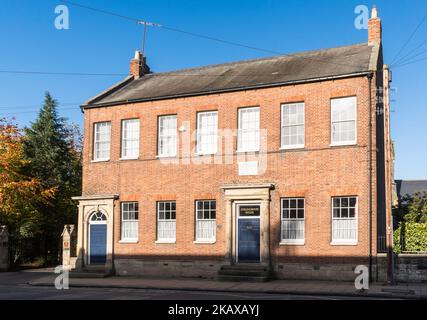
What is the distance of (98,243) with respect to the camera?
28.4 meters

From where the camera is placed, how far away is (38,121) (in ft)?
126

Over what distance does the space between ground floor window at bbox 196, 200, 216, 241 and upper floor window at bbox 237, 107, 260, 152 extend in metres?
2.96

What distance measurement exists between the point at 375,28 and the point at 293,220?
9.83 meters

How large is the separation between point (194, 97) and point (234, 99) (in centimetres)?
206

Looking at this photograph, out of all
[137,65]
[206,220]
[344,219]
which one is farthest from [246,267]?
[137,65]

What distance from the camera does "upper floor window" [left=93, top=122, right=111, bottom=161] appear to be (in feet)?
94.4

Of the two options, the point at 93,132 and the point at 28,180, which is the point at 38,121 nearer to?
the point at 28,180

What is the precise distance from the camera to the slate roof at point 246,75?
2456 centimetres

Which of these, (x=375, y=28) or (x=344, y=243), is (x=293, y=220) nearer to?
(x=344, y=243)

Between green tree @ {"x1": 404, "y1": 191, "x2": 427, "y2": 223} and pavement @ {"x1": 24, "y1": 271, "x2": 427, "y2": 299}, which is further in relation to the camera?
green tree @ {"x1": 404, "y1": 191, "x2": 427, "y2": 223}

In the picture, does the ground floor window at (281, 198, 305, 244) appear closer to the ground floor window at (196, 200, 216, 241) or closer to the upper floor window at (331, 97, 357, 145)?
the upper floor window at (331, 97, 357, 145)

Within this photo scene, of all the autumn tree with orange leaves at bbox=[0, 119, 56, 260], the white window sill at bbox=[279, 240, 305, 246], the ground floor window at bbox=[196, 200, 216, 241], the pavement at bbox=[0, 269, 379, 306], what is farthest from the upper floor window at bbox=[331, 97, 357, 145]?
the autumn tree with orange leaves at bbox=[0, 119, 56, 260]

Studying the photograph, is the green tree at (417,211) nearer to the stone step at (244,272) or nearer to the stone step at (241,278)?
the stone step at (244,272)
